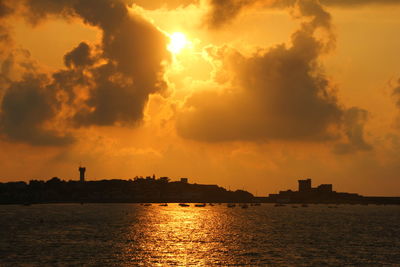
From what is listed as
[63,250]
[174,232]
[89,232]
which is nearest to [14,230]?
[89,232]

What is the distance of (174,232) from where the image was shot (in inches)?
6324

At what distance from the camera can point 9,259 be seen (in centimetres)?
9769

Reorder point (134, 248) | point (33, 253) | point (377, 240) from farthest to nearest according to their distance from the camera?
point (377, 240), point (134, 248), point (33, 253)

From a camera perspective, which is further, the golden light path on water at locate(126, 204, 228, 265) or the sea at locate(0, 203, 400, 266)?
the golden light path on water at locate(126, 204, 228, 265)

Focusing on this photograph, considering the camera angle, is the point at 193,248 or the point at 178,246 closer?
the point at 193,248

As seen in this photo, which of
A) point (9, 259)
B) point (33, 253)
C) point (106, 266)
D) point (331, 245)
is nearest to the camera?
point (106, 266)

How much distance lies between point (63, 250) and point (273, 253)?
39.4 meters

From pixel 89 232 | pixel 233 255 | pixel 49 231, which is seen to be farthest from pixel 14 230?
pixel 233 255

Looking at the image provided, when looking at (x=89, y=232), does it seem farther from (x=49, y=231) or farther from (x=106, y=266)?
(x=106, y=266)

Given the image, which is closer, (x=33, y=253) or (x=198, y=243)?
(x=33, y=253)

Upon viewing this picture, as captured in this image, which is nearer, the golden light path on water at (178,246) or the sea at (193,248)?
the sea at (193,248)

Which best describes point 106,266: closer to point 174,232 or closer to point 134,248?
point 134,248

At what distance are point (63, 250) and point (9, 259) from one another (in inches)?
569

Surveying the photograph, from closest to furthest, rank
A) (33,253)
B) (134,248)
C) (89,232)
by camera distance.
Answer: (33,253)
(134,248)
(89,232)
